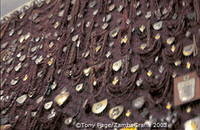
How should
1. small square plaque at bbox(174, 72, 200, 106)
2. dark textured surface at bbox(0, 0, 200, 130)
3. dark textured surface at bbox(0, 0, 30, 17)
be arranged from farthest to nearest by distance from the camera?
1. dark textured surface at bbox(0, 0, 30, 17)
2. dark textured surface at bbox(0, 0, 200, 130)
3. small square plaque at bbox(174, 72, 200, 106)

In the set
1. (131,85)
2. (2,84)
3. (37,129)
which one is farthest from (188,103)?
(2,84)

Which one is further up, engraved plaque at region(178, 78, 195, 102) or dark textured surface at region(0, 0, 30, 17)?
dark textured surface at region(0, 0, 30, 17)

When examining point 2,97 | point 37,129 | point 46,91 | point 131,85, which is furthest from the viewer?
point 2,97

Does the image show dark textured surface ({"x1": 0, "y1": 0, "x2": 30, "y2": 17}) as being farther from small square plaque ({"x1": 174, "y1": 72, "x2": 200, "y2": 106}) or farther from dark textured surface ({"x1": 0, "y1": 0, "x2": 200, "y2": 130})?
small square plaque ({"x1": 174, "y1": 72, "x2": 200, "y2": 106})

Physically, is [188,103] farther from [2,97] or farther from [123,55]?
[2,97]

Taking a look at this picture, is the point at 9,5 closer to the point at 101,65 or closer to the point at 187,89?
the point at 101,65

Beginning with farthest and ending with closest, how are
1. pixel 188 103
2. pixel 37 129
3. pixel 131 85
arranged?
Answer: 1. pixel 37 129
2. pixel 131 85
3. pixel 188 103

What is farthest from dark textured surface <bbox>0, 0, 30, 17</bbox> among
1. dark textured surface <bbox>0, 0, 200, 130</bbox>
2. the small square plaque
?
the small square plaque

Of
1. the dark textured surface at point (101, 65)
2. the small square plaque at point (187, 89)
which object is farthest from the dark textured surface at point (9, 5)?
the small square plaque at point (187, 89)
